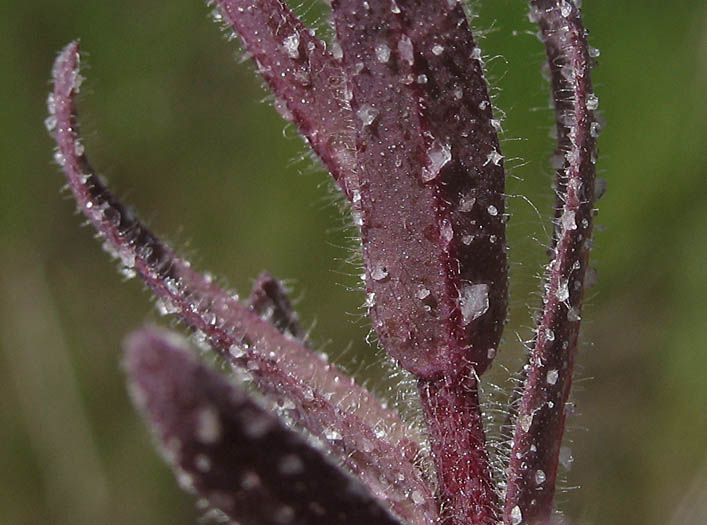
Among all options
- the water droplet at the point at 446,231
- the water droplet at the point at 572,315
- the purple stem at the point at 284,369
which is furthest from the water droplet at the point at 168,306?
the water droplet at the point at 572,315

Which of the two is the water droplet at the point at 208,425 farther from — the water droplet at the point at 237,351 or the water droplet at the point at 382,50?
the water droplet at the point at 382,50

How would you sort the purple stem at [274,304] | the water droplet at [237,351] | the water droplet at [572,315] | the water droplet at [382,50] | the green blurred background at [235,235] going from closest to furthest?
the water droplet at [382,50] < the water droplet at [572,315] < the water droplet at [237,351] < the purple stem at [274,304] < the green blurred background at [235,235]

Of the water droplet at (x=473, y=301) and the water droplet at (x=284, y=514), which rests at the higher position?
the water droplet at (x=473, y=301)

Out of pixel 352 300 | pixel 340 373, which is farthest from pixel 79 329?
pixel 340 373

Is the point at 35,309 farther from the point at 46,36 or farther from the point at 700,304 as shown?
the point at 700,304

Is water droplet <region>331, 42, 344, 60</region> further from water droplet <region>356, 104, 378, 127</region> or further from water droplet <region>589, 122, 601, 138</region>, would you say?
water droplet <region>589, 122, 601, 138</region>

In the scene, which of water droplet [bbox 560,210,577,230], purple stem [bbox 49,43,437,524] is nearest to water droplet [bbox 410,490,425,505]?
purple stem [bbox 49,43,437,524]
